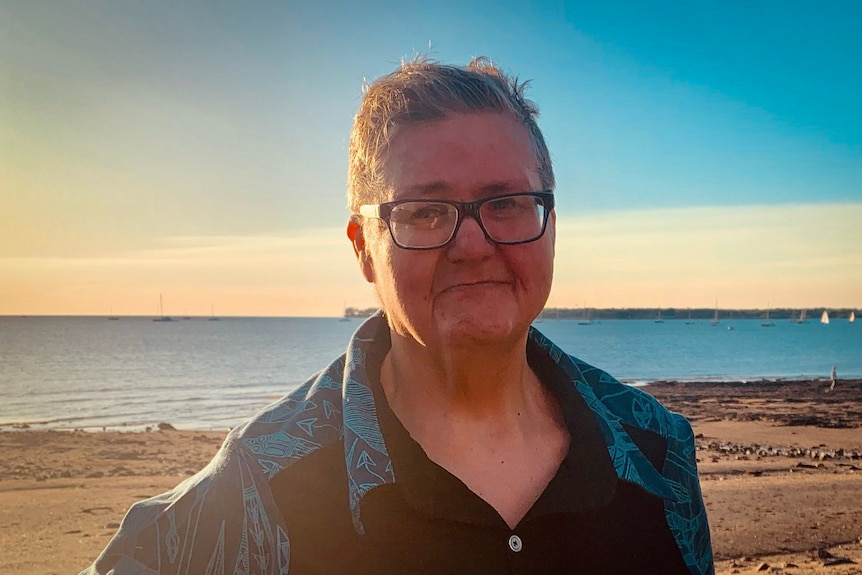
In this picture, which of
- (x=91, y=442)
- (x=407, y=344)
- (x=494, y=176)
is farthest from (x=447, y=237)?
(x=91, y=442)

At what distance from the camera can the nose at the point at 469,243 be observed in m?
1.71

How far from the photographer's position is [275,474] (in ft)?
5.28

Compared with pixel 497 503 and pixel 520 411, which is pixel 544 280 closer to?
pixel 520 411

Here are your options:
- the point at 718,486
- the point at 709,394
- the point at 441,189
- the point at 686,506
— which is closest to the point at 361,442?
the point at 441,189

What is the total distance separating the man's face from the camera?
67.7 inches

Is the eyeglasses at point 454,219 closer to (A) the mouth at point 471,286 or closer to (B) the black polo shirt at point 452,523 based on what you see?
(A) the mouth at point 471,286

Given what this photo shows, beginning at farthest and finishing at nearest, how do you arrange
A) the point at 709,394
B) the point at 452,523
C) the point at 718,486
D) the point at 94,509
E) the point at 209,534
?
the point at 709,394, the point at 718,486, the point at 94,509, the point at 452,523, the point at 209,534

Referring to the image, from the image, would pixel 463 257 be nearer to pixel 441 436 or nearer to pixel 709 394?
pixel 441 436

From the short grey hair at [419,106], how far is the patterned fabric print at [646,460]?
0.69 m

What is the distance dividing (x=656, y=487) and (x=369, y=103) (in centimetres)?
136

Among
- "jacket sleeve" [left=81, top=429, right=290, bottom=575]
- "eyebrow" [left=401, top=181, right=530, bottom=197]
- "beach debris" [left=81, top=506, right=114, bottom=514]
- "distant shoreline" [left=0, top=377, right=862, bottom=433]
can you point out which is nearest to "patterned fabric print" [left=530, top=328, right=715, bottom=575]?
"eyebrow" [left=401, top=181, right=530, bottom=197]

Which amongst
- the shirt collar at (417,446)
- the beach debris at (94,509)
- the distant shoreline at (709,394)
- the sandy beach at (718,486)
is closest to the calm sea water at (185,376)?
the distant shoreline at (709,394)

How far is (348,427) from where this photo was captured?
5.72ft

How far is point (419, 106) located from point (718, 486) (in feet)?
36.2
